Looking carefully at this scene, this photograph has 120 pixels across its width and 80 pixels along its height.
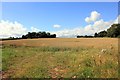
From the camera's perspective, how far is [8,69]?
15289mm

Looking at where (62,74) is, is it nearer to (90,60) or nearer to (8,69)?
(90,60)

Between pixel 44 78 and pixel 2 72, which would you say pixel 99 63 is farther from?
pixel 2 72

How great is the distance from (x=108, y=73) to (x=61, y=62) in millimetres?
4580

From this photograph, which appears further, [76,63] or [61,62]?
[61,62]

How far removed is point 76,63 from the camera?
14.7 m

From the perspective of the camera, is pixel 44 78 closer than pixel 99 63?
Yes

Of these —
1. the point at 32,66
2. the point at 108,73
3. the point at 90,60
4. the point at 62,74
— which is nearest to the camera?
the point at 108,73

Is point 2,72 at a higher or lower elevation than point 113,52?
lower

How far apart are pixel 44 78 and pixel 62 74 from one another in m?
1.03

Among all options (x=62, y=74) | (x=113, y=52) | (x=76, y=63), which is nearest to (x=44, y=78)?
(x=62, y=74)

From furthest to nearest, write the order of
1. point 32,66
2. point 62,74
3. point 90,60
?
point 32,66
point 90,60
point 62,74

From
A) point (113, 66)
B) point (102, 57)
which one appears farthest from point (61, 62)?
point (113, 66)

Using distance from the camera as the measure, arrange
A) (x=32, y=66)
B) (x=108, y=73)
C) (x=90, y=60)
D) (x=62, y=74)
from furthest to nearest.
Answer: (x=32, y=66) → (x=90, y=60) → (x=62, y=74) → (x=108, y=73)

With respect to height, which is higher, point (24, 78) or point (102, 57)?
point (102, 57)
